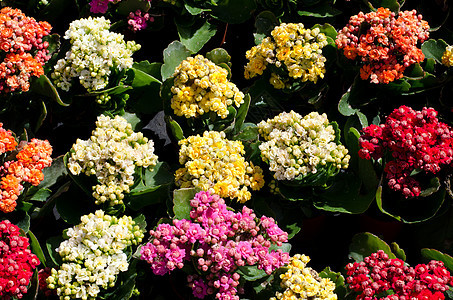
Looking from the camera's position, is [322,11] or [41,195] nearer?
[41,195]

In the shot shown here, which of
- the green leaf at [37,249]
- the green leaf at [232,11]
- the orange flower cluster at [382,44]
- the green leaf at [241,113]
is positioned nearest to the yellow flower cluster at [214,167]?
the green leaf at [241,113]

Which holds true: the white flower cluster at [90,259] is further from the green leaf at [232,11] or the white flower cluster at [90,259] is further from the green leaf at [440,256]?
the green leaf at [232,11]

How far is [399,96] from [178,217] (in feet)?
3.63

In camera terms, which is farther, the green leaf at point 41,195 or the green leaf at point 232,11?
the green leaf at point 232,11

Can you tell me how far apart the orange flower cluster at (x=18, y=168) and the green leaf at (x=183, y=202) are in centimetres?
46

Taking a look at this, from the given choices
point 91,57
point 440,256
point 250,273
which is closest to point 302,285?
point 250,273

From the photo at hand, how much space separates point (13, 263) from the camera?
1476mm

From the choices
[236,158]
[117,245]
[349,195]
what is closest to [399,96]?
[349,195]

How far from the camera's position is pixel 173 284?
171 cm

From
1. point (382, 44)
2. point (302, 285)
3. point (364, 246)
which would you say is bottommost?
point (364, 246)

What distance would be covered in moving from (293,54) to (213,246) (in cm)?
86

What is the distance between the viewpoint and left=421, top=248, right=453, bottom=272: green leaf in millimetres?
1718

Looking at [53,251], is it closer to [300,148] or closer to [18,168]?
[18,168]

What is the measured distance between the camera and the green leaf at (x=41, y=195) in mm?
1823
